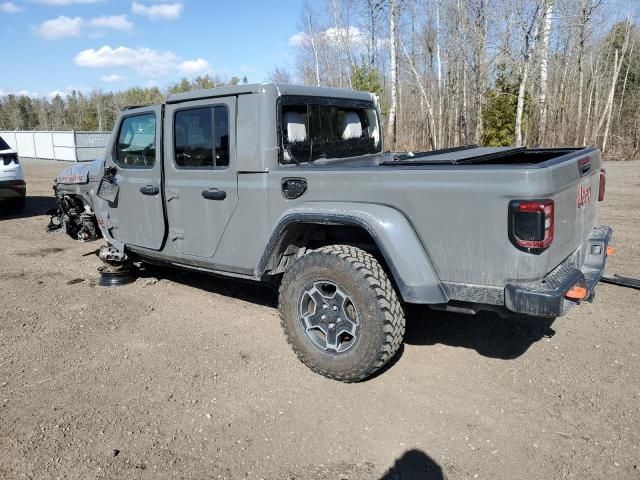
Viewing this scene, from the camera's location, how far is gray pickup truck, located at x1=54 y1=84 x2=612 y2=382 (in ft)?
9.33

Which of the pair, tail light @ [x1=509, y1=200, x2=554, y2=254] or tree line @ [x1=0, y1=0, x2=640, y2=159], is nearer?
Result: tail light @ [x1=509, y1=200, x2=554, y2=254]

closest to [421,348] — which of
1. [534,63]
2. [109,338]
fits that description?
[109,338]

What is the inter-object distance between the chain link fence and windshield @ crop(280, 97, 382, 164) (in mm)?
22230


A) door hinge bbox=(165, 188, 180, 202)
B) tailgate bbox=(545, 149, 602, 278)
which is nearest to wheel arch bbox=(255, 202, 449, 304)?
tailgate bbox=(545, 149, 602, 278)

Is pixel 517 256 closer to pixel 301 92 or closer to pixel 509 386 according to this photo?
pixel 509 386

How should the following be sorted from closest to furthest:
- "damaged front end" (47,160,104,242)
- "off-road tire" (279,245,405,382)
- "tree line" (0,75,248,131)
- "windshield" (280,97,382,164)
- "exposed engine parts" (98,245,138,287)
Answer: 1. "off-road tire" (279,245,405,382)
2. "windshield" (280,97,382,164)
3. "exposed engine parts" (98,245,138,287)
4. "damaged front end" (47,160,104,242)
5. "tree line" (0,75,248,131)

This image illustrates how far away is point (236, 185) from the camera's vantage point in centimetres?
391

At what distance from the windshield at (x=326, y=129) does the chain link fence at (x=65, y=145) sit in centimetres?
2223

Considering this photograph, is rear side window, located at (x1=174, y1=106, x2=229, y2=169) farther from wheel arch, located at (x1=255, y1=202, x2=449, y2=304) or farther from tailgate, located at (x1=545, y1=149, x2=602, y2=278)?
tailgate, located at (x1=545, y1=149, x2=602, y2=278)

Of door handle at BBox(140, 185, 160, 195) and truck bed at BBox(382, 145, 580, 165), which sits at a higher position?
truck bed at BBox(382, 145, 580, 165)

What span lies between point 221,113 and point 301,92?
0.64 meters

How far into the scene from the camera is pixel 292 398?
3.38m

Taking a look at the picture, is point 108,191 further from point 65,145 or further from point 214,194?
point 65,145

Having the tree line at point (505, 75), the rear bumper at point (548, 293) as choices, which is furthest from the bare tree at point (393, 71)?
the rear bumper at point (548, 293)
